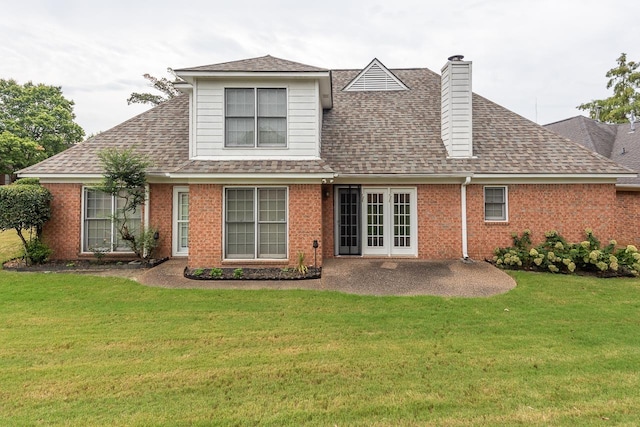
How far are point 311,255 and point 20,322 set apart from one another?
19.4ft

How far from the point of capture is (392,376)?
3.89 meters

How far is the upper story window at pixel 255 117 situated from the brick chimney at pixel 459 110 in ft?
17.8

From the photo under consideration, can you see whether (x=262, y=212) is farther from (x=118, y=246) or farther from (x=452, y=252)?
(x=452, y=252)

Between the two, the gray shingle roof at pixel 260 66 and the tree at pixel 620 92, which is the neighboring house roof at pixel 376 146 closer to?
the gray shingle roof at pixel 260 66

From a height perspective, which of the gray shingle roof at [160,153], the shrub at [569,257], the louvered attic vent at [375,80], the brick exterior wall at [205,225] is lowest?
the shrub at [569,257]

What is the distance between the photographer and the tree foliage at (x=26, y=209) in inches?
348

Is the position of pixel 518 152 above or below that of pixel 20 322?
above

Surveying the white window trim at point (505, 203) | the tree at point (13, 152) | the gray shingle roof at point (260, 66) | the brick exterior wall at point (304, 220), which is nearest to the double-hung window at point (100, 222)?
the gray shingle roof at point (260, 66)

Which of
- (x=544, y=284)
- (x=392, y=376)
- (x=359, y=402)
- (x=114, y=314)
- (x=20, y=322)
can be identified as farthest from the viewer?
(x=544, y=284)

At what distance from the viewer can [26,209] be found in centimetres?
902

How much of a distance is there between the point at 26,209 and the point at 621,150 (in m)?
25.1

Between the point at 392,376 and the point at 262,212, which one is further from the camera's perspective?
the point at 262,212

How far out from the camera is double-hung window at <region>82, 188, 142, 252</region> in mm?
10016

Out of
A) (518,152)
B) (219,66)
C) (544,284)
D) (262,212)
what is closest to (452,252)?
(544,284)
